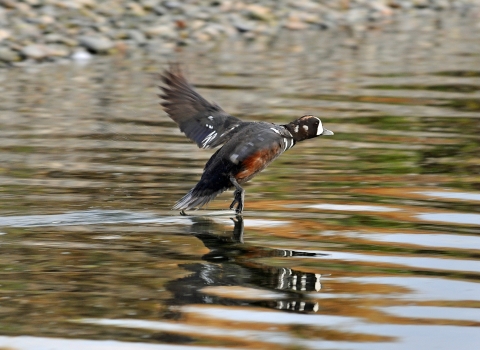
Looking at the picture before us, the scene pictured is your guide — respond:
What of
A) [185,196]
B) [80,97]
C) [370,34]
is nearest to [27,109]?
[80,97]

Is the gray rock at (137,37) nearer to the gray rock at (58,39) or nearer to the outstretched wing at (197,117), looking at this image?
the gray rock at (58,39)

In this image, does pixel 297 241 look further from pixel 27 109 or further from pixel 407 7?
pixel 407 7

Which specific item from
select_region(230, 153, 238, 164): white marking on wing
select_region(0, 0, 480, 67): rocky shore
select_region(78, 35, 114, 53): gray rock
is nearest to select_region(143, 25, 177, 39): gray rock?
select_region(0, 0, 480, 67): rocky shore

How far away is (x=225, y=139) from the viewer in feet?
25.5

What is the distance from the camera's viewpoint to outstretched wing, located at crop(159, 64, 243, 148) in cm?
786

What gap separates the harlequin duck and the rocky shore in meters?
9.84

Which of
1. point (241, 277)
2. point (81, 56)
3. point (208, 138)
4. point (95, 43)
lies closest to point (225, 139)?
point (208, 138)

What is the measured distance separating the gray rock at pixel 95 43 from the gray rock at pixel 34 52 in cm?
96

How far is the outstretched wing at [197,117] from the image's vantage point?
7855 millimetres

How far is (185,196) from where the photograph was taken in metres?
7.33

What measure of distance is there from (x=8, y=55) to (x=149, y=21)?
4486 mm

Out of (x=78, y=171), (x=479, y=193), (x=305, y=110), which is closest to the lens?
(x=479, y=193)

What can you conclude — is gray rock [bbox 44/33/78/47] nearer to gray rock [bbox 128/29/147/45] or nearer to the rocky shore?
the rocky shore

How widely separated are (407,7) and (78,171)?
19073mm
